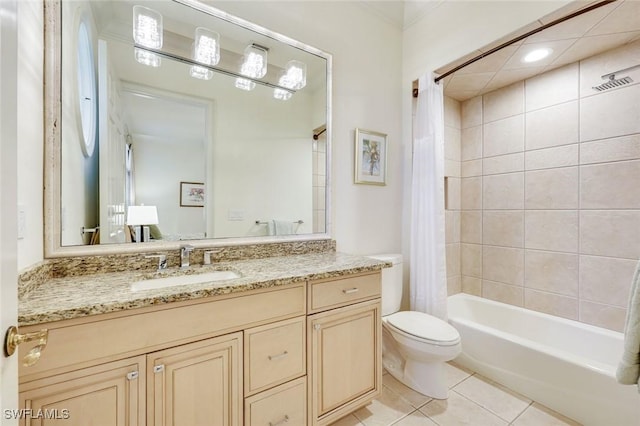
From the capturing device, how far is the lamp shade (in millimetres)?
1342

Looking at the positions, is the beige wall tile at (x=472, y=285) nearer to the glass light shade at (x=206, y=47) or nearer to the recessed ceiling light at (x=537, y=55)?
the recessed ceiling light at (x=537, y=55)

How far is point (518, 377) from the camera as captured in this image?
168cm

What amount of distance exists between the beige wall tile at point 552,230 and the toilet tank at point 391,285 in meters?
1.12

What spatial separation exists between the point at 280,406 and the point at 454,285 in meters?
2.04

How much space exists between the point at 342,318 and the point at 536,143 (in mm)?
2096

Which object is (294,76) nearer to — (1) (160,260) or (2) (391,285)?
(1) (160,260)

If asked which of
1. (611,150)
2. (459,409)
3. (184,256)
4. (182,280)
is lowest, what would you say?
(459,409)

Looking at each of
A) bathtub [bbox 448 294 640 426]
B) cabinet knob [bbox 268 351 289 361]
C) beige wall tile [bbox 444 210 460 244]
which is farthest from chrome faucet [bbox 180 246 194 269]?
beige wall tile [bbox 444 210 460 244]

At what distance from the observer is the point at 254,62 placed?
1.71m

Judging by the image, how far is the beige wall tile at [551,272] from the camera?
1.98 meters

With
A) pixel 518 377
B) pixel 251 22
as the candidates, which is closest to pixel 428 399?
pixel 518 377

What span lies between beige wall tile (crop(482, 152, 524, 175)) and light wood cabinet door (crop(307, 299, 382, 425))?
1752 millimetres

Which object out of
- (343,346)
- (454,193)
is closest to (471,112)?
(454,193)

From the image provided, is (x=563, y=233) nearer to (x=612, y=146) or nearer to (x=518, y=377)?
(x=612, y=146)
